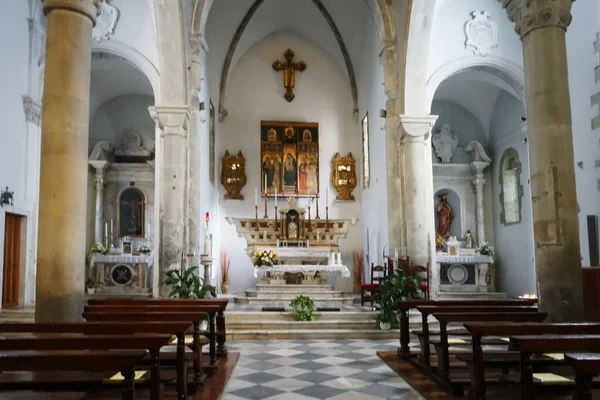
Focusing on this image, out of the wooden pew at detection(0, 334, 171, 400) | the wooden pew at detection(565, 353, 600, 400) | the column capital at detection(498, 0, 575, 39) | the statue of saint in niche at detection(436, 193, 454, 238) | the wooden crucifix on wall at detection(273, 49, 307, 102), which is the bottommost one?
the wooden pew at detection(565, 353, 600, 400)

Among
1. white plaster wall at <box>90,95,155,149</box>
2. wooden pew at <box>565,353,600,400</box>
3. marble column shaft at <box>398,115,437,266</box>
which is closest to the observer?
wooden pew at <box>565,353,600,400</box>

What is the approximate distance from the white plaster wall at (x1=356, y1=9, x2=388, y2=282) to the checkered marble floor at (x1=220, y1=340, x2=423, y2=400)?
5509 mm

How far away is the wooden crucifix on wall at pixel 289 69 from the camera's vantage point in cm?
1803

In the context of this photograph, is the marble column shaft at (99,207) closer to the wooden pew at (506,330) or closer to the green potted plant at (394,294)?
the green potted plant at (394,294)

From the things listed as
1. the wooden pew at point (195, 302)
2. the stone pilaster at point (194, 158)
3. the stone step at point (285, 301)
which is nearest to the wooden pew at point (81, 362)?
the wooden pew at point (195, 302)

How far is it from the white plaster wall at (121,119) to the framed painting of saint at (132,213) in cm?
171

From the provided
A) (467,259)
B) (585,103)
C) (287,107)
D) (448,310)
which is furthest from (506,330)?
(287,107)

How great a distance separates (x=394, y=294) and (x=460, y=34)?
22.9 ft

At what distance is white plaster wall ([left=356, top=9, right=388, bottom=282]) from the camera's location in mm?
13570

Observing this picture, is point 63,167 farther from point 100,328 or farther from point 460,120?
point 460,120

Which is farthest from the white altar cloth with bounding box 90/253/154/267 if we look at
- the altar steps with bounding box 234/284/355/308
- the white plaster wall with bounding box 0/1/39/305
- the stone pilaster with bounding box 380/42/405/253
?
the stone pilaster with bounding box 380/42/405/253

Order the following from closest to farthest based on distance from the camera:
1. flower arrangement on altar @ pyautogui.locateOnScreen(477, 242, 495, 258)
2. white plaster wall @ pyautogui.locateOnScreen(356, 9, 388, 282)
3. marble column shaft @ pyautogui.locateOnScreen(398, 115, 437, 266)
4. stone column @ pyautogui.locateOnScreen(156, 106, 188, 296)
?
stone column @ pyautogui.locateOnScreen(156, 106, 188, 296), marble column shaft @ pyautogui.locateOnScreen(398, 115, 437, 266), white plaster wall @ pyautogui.locateOnScreen(356, 9, 388, 282), flower arrangement on altar @ pyautogui.locateOnScreen(477, 242, 495, 258)

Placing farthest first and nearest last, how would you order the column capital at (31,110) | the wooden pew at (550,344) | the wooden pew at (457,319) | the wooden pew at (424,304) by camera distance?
the column capital at (31,110), the wooden pew at (424,304), the wooden pew at (457,319), the wooden pew at (550,344)

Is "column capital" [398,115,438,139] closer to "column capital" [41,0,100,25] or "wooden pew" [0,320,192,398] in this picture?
"column capital" [41,0,100,25]
